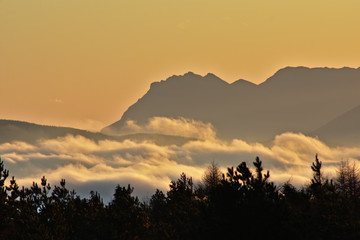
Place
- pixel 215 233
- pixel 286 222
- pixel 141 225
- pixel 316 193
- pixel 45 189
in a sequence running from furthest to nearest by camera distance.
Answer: pixel 45 189
pixel 141 225
pixel 316 193
pixel 215 233
pixel 286 222

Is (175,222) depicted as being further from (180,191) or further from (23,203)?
(23,203)

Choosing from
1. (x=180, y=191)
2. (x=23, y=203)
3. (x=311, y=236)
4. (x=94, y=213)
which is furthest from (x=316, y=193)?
(x=23, y=203)

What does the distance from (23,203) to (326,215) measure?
156 ft

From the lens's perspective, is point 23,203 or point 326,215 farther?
point 23,203

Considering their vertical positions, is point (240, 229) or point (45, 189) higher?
point (45, 189)

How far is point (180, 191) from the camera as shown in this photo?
78438 mm

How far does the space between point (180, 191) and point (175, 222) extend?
7649 millimetres

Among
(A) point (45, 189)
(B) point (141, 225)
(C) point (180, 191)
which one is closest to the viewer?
(B) point (141, 225)

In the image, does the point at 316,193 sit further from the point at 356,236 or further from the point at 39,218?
the point at 39,218

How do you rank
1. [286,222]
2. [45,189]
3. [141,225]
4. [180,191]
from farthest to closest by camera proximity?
1. [45,189]
2. [180,191]
3. [141,225]
4. [286,222]

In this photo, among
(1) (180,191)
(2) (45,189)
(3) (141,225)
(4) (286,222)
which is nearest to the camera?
(4) (286,222)

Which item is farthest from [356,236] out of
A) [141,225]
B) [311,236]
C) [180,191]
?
[180,191]

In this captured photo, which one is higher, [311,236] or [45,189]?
[45,189]

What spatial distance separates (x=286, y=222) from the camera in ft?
146
